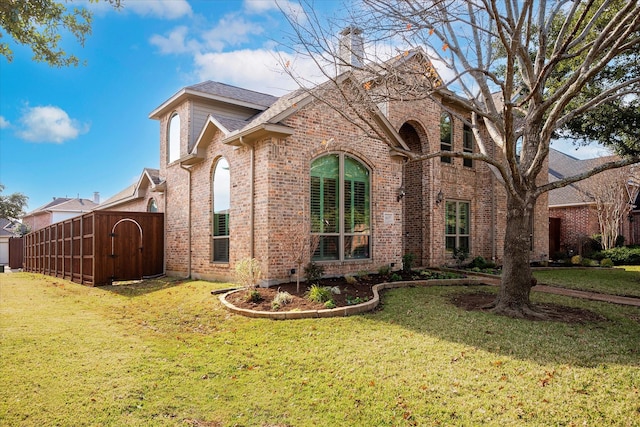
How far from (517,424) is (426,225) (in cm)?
1117

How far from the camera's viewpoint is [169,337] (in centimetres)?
617

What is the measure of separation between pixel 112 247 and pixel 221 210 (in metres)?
4.46

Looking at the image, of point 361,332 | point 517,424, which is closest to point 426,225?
point 361,332

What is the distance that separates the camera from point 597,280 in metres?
12.1

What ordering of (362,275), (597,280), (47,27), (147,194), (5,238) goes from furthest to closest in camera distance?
(5,238) → (147,194) → (597,280) → (362,275) → (47,27)

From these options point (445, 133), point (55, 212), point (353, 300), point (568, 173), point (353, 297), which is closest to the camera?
point (353, 300)

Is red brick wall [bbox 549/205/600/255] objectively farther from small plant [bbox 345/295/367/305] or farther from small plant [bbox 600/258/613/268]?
small plant [bbox 345/295/367/305]

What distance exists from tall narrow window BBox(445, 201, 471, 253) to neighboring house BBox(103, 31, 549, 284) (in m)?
0.04

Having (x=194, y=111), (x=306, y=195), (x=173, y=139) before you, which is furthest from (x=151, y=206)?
(x=306, y=195)

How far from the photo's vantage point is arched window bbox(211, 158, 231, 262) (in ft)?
36.0

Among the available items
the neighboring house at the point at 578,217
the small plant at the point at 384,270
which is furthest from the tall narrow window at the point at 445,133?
the neighboring house at the point at 578,217

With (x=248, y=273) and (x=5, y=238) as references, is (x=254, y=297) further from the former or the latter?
(x=5, y=238)

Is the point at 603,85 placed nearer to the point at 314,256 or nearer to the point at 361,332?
the point at 314,256

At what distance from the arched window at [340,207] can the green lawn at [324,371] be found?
11.1ft
